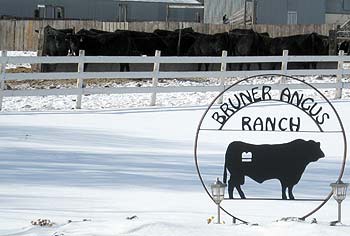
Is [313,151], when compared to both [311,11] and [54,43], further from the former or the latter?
[311,11]

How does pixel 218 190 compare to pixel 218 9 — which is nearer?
pixel 218 190

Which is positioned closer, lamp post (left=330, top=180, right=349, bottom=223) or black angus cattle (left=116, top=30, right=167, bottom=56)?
lamp post (left=330, top=180, right=349, bottom=223)

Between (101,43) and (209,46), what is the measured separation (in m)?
4.05

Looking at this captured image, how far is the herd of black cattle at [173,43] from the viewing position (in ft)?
94.3

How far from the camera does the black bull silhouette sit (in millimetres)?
6512

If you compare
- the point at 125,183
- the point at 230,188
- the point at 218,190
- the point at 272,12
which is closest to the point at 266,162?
the point at 230,188

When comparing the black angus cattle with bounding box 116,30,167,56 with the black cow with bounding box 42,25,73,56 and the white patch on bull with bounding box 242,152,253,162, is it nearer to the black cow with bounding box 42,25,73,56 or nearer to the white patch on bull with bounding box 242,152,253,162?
the black cow with bounding box 42,25,73,56

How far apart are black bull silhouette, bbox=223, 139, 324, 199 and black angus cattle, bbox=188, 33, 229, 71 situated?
78.1 ft

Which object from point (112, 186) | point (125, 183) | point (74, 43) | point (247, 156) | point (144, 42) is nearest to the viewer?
point (247, 156)

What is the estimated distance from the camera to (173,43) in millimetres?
30234

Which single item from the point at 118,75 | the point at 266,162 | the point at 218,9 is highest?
the point at 218,9

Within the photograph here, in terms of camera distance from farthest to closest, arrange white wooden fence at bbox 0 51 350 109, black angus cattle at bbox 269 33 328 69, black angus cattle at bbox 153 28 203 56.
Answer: black angus cattle at bbox 269 33 328 69 < black angus cattle at bbox 153 28 203 56 < white wooden fence at bbox 0 51 350 109

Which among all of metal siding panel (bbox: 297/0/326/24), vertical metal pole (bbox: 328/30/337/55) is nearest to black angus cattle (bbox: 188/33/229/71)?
vertical metal pole (bbox: 328/30/337/55)

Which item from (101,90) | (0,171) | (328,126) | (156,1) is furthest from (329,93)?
(156,1)
